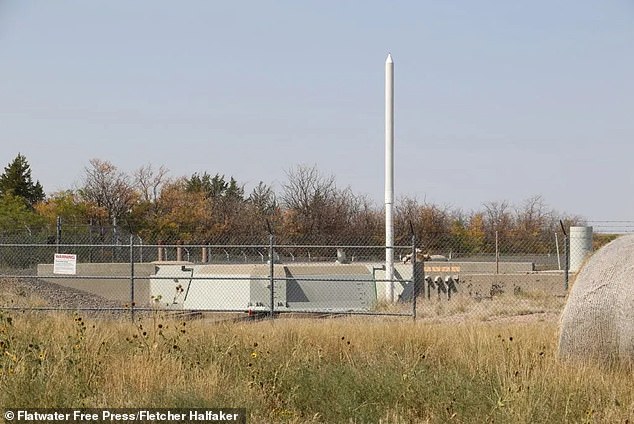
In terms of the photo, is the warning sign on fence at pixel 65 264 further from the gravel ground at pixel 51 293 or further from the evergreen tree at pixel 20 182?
the evergreen tree at pixel 20 182

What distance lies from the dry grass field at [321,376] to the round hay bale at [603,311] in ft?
0.74

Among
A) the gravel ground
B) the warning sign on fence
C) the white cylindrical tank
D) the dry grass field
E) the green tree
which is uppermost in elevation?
the green tree

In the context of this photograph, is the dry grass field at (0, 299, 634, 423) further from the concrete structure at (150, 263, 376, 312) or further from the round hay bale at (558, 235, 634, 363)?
the concrete structure at (150, 263, 376, 312)

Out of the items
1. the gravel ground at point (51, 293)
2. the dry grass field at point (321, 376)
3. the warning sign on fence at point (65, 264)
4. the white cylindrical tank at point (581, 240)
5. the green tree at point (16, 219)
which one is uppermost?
the green tree at point (16, 219)

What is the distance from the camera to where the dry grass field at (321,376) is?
729 cm

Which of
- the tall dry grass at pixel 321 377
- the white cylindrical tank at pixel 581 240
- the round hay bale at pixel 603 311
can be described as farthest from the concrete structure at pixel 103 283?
the round hay bale at pixel 603 311

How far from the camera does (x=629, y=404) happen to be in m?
7.36

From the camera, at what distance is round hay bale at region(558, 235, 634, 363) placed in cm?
844

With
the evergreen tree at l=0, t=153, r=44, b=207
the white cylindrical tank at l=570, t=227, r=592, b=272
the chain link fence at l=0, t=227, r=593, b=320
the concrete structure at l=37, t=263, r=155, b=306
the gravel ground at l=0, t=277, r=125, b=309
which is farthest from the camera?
the evergreen tree at l=0, t=153, r=44, b=207

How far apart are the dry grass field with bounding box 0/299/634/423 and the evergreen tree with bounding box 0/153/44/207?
49.9 m

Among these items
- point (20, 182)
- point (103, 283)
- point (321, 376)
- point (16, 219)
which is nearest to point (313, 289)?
point (103, 283)

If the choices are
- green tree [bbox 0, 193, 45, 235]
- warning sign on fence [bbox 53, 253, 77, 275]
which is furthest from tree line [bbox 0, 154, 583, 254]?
warning sign on fence [bbox 53, 253, 77, 275]

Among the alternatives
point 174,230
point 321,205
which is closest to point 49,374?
point 174,230

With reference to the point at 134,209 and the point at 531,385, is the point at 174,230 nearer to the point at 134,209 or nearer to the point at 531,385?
the point at 134,209
